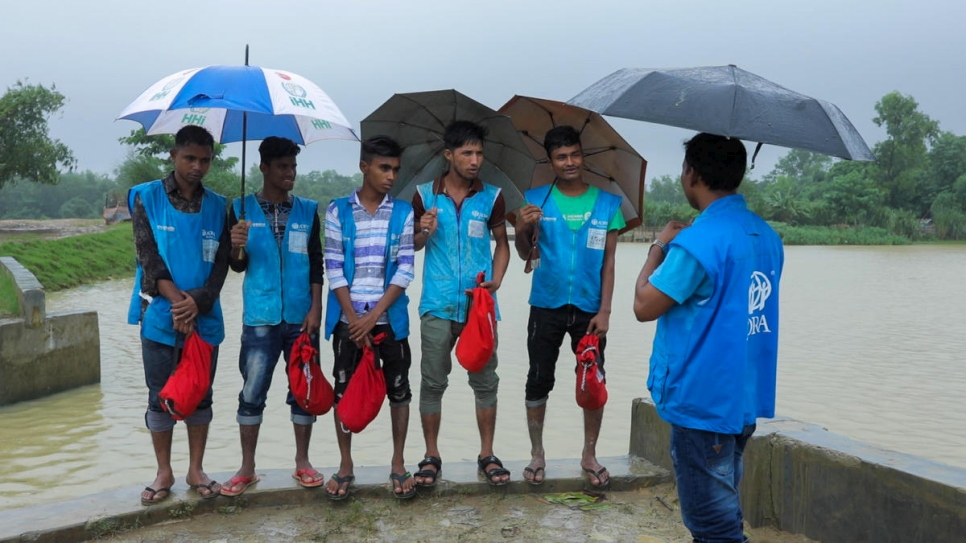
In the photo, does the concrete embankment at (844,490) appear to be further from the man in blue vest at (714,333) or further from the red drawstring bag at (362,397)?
the red drawstring bag at (362,397)

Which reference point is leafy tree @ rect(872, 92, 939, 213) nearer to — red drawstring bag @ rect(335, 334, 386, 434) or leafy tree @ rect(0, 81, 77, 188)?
leafy tree @ rect(0, 81, 77, 188)

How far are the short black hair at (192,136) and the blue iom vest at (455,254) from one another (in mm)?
1106

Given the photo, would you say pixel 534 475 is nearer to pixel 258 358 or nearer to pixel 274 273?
pixel 258 358

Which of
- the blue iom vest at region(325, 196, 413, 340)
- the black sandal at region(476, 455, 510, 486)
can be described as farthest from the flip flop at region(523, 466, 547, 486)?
the blue iom vest at region(325, 196, 413, 340)

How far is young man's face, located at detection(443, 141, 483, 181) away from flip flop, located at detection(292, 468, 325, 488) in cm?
170

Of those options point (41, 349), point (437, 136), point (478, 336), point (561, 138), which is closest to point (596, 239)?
point (561, 138)

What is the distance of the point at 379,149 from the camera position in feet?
13.0

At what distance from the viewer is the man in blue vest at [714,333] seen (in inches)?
99.4

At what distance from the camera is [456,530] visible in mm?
3701

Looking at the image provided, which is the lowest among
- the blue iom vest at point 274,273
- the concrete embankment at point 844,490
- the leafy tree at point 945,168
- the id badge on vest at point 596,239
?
the concrete embankment at point 844,490

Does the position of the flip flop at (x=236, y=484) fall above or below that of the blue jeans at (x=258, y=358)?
below

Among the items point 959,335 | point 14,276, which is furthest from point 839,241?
point 14,276

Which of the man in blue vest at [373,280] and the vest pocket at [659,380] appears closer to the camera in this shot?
the vest pocket at [659,380]

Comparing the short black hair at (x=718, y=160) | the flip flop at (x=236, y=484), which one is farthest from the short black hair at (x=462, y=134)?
the flip flop at (x=236, y=484)
